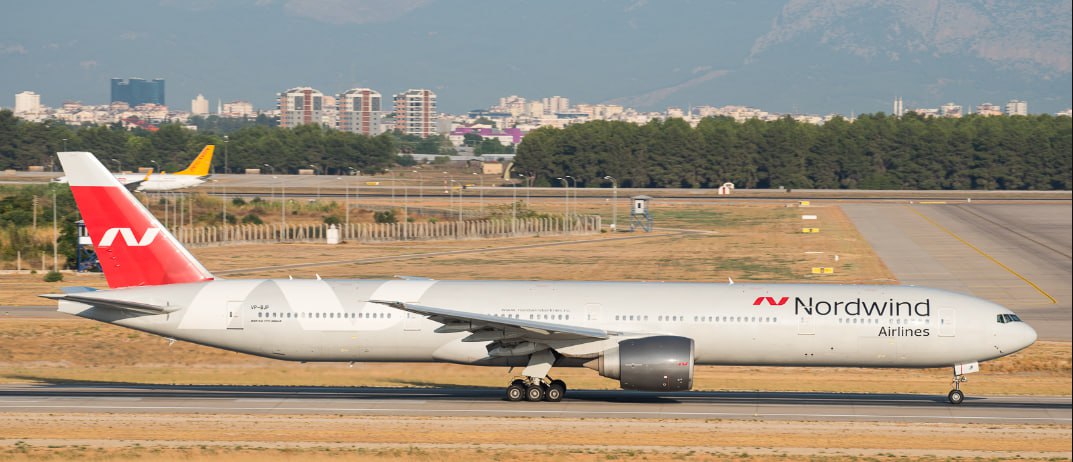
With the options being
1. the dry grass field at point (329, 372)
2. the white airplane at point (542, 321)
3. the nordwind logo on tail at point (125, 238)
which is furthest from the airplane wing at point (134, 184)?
the white airplane at point (542, 321)

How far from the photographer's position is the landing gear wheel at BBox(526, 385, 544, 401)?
35.9 metres

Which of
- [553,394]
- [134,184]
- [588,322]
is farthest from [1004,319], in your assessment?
[134,184]

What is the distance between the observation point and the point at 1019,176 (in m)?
107

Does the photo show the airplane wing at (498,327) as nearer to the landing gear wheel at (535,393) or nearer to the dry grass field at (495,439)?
the landing gear wheel at (535,393)

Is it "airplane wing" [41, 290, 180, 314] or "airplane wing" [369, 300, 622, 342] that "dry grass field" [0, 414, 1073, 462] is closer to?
"airplane wing" [369, 300, 622, 342]

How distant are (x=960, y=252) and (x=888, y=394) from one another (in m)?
48.6

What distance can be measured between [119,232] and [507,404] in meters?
13.6

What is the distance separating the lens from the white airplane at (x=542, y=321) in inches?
1415

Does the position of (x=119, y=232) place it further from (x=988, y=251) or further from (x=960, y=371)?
(x=988, y=251)

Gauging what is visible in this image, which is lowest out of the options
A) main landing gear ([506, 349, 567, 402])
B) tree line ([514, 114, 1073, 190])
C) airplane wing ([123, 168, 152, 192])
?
main landing gear ([506, 349, 567, 402])

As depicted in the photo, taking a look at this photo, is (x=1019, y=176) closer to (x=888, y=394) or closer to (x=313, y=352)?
(x=888, y=394)

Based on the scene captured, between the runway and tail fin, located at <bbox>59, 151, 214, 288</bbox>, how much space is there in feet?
12.4

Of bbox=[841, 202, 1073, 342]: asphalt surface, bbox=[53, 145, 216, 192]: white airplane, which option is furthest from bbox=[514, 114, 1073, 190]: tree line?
bbox=[53, 145, 216, 192]: white airplane

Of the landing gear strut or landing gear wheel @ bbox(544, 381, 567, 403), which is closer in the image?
landing gear wheel @ bbox(544, 381, 567, 403)
